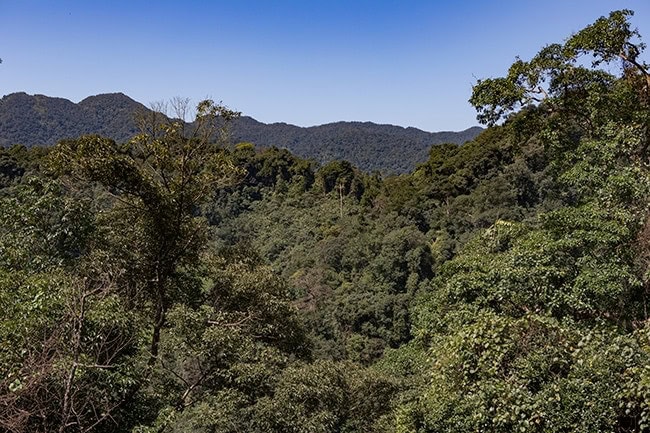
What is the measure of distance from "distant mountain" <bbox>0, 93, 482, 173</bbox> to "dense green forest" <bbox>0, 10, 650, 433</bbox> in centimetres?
8737

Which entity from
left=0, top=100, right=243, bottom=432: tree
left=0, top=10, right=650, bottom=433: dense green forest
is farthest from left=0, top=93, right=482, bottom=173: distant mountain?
left=0, top=10, right=650, bottom=433: dense green forest

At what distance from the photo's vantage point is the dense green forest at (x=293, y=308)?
15.0 feet

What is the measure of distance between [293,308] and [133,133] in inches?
3714

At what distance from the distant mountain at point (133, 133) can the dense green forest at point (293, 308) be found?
→ 87373 millimetres

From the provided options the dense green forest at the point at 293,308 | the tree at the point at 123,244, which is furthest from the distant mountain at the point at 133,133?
the dense green forest at the point at 293,308

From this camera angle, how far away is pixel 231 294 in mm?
11242

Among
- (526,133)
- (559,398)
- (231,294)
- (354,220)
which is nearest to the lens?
(559,398)

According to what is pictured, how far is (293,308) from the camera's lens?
11.5m

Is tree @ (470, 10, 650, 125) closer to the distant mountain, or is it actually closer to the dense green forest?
the dense green forest

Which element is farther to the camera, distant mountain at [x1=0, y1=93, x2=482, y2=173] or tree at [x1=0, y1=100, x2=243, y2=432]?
distant mountain at [x1=0, y1=93, x2=482, y2=173]

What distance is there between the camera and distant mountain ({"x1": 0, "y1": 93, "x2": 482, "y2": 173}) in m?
113

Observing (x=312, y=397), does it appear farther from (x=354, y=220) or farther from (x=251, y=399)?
(x=354, y=220)

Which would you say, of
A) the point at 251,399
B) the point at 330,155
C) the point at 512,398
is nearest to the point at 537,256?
the point at 512,398

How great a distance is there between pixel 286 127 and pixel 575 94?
16912cm
